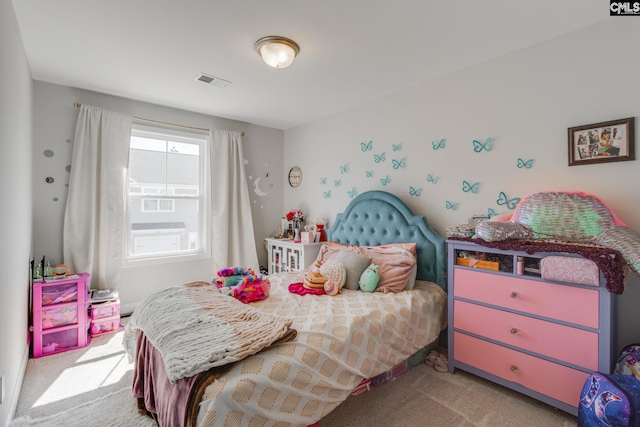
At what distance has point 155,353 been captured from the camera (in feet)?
5.37

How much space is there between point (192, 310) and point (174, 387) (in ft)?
1.60

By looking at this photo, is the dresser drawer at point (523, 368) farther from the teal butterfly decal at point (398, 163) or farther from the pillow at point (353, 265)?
the teal butterfly decal at point (398, 163)

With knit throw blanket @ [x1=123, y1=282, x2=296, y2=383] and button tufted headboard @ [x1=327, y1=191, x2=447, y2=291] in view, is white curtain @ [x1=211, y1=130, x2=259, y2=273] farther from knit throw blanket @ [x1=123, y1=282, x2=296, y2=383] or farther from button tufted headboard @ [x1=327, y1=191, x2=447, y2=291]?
knit throw blanket @ [x1=123, y1=282, x2=296, y2=383]

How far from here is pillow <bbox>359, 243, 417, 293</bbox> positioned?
2416 millimetres

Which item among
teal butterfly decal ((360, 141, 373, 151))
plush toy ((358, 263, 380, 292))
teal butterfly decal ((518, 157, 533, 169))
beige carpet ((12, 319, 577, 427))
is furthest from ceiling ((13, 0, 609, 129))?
beige carpet ((12, 319, 577, 427))

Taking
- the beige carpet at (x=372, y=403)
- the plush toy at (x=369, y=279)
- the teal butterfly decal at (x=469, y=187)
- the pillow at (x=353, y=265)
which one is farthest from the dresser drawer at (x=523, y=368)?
the teal butterfly decal at (x=469, y=187)

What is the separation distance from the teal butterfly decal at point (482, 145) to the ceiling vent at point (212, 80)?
7.67 ft

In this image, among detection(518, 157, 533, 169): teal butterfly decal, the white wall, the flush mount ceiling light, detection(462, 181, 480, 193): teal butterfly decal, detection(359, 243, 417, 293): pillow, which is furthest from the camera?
detection(462, 181, 480, 193): teal butterfly decal

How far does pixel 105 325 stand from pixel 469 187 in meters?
3.73

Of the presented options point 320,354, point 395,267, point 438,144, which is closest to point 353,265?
point 395,267

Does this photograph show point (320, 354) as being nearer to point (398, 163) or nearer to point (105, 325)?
point (398, 163)

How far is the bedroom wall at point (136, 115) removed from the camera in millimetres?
2938

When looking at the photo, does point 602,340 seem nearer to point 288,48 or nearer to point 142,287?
point 288,48

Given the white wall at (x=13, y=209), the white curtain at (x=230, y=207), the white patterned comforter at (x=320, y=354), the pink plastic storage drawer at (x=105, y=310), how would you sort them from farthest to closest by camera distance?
the white curtain at (x=230, y=207) → the pink plastic storage drawer at (x=105, y=310) → the white wall at (x=13, y=209) → the white patterned comforter at (x=320, y=354)
